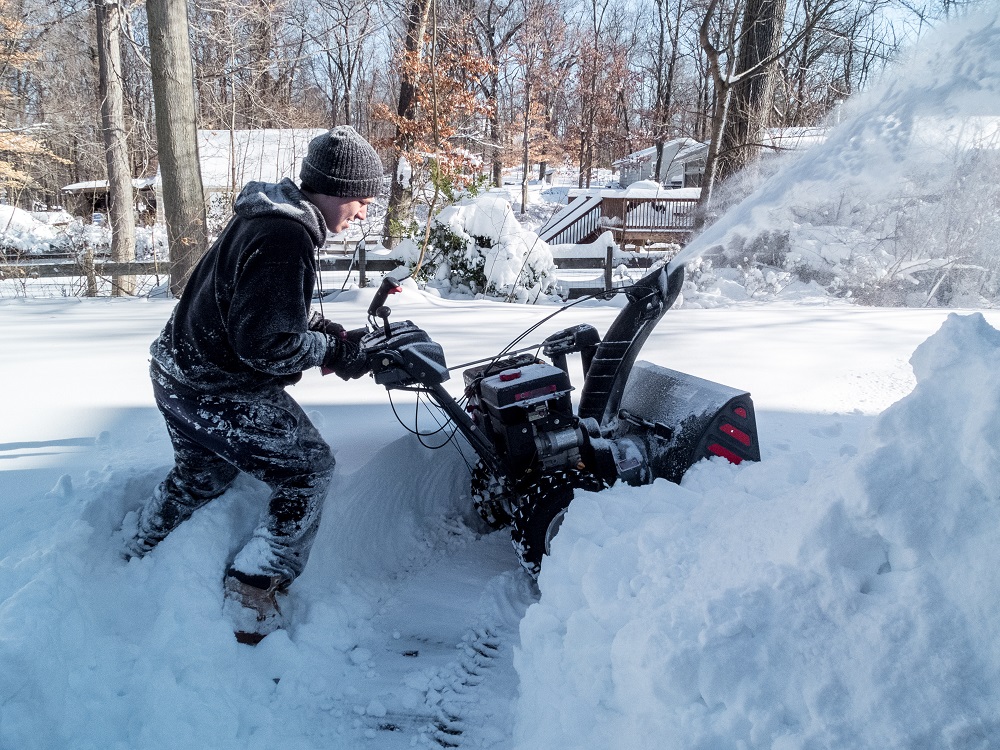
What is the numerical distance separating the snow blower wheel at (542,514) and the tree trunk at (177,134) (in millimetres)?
6942

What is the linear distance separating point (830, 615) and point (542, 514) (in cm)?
124

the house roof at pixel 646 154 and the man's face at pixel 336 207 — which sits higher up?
the house roof at pixel 646 154

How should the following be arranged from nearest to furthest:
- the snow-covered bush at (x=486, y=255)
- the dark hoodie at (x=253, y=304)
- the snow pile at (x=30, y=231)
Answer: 1. the dark hoodie at (x=253, y=304)
2. the snow-covered bush at (x=486, y=255)
3. the snow pile at (x=30, y=231)

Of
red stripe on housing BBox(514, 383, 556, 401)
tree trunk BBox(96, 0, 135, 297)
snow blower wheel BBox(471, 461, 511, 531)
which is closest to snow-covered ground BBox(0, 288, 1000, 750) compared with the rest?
snow blower wheel BBox(471, 461, 511, 531)

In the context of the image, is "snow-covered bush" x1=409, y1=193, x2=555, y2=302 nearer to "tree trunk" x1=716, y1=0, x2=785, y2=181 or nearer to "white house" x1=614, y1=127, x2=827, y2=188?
"tree trunk" x1=716, y1=0, x2=785, y2=181

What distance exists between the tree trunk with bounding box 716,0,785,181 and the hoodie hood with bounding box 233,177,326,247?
8.13 m

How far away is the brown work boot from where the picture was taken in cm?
232

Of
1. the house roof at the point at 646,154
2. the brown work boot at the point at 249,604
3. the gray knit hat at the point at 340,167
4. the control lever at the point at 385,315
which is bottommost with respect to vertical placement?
the brown work boot at the point at 249,604

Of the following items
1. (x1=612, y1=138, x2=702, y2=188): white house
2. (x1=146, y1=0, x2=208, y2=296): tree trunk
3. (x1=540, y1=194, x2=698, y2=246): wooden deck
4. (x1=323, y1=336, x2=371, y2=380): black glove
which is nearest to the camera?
(x1=323, y1=336, x2=371, y2=380): black glove

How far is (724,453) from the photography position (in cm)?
298

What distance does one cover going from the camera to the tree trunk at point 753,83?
9344mm

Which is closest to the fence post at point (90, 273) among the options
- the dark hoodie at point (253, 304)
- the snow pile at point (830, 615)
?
the dark hoodie at point (253, 304)

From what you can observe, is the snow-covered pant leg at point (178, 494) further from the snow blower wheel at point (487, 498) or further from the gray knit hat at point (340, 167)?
the snow blower wheel at point (487, 498)

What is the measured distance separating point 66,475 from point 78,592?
0.64 m
